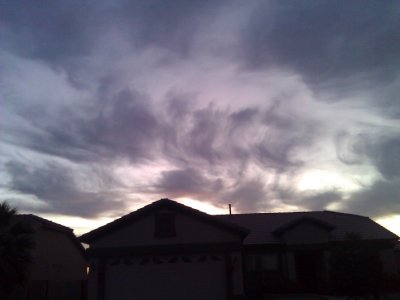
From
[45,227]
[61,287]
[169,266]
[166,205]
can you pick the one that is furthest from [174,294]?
[45,227]

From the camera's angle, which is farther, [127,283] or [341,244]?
[127,283]

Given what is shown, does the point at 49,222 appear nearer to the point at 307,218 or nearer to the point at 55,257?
the point at 55,257

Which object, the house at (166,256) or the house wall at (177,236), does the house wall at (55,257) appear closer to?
the house at (166,256)

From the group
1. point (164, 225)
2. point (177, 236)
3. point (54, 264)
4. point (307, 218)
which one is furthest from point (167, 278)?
point (54, 264)

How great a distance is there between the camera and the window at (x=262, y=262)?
94.4 feet

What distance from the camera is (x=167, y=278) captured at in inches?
920

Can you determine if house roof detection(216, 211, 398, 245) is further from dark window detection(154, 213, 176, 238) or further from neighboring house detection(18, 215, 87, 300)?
neighboring house detection(18, 215, 87, 300)

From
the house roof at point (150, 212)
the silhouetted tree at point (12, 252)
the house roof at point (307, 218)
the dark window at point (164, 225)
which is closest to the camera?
the silhouetted tree at point (12, 252)

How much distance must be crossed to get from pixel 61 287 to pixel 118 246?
5.98 metres

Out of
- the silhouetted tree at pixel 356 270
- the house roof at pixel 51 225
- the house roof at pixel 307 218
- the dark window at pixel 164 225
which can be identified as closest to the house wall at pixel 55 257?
the house roof at pixel 51 225

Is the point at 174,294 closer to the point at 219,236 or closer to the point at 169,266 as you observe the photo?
the point at 169,266

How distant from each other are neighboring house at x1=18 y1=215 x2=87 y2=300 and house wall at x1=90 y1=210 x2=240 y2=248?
4.43 meters

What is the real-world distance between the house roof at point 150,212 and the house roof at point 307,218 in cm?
644

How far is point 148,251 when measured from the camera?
23609 millimetres
